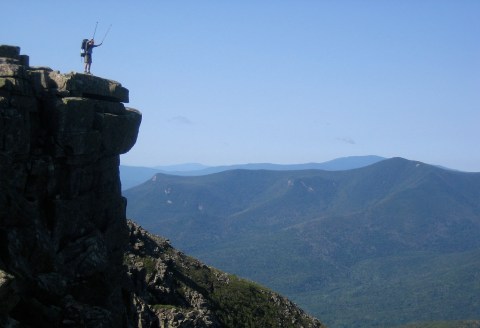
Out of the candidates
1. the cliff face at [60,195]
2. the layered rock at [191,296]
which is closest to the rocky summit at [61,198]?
the cliff face at [60,195]

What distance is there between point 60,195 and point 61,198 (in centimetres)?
23

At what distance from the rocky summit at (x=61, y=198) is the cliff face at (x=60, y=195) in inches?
2.8

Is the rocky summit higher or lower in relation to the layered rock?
higher

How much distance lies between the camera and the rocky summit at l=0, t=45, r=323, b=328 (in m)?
33.9

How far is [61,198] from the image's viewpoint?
40.2 m

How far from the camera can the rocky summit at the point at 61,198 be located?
33938 mm

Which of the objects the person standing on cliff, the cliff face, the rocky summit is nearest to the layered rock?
the rocky summit

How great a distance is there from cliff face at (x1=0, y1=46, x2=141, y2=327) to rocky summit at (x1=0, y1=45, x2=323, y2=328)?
72 millimetres

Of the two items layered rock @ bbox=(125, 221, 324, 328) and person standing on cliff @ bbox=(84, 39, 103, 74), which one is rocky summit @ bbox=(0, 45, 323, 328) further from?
layered rock @ bbox=(125, 221, 324, 328)

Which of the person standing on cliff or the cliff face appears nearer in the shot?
the cliff face

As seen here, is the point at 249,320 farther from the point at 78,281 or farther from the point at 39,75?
the point at 39,75

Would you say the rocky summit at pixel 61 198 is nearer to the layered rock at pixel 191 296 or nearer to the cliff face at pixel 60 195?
the cliff face at pixel 60 195

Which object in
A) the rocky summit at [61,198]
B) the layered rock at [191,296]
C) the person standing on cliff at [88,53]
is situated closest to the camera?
the rocky summit at [61,198]

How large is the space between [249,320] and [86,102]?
7160 centimetres
